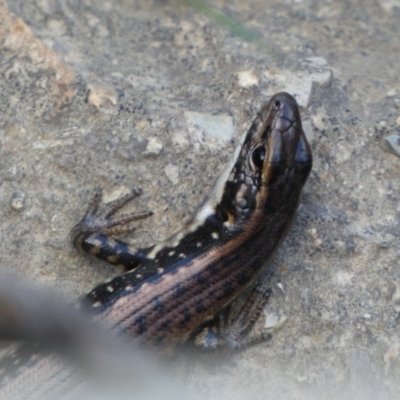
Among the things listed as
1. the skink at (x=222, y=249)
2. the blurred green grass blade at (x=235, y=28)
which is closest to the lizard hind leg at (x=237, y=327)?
the skink at (x=222, y=249)

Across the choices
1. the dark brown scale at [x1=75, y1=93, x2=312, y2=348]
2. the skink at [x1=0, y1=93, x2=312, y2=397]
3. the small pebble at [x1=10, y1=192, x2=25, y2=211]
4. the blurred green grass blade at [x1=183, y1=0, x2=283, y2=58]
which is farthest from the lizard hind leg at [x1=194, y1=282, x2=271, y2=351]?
the blurred green grass blade at [x1=183, y1=0, x2=283, y2=58]

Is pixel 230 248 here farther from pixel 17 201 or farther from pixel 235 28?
pixel 235 28

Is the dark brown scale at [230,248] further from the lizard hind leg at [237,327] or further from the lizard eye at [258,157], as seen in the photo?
the lizard hind leg at [237,327]

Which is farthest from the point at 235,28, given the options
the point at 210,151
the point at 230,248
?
the point at 230,248

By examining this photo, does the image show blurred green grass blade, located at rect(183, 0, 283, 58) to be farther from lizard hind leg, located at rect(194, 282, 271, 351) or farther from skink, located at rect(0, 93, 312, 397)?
lizard hind leg, located at rect(194, 282, 271, 351)

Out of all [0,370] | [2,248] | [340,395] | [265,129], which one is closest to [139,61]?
[265,129]

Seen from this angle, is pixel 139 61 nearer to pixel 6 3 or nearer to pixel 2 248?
pixel 6 3
